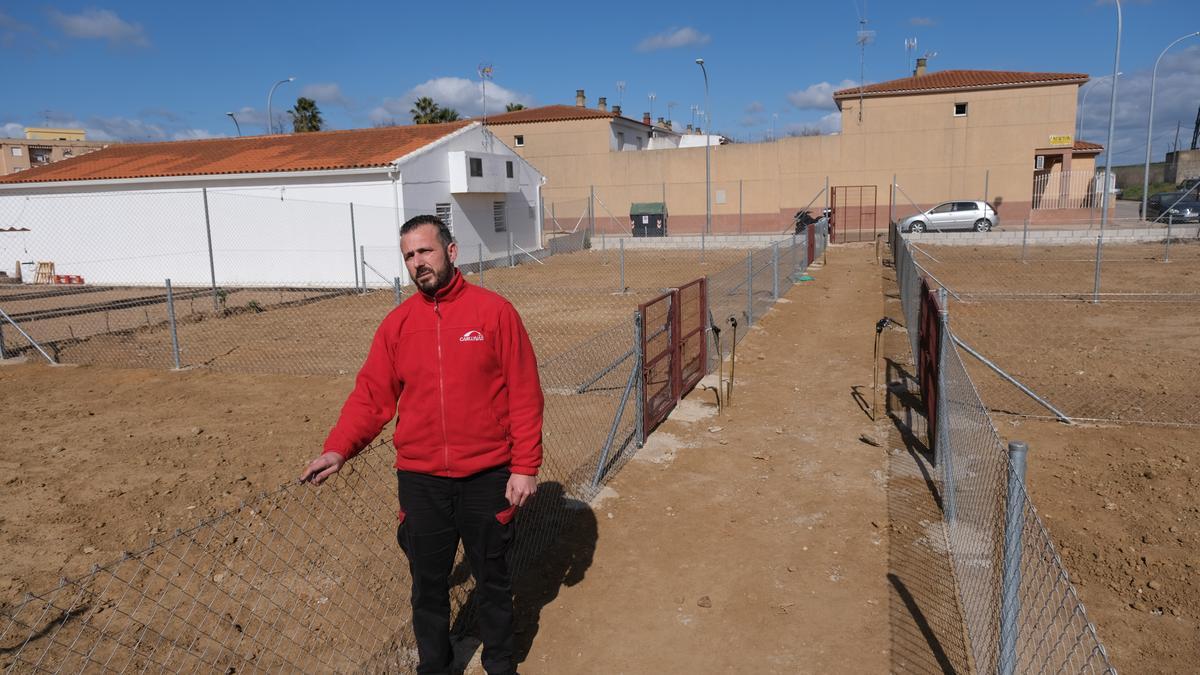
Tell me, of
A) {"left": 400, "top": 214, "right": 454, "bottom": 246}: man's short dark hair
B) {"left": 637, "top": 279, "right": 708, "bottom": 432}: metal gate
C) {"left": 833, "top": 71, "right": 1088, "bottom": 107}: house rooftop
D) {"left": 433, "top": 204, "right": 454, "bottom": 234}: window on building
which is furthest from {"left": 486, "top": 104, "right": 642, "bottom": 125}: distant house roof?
{"left": 400, "top": 214, "right": 454, "bottom": 246}: man's short dark hair

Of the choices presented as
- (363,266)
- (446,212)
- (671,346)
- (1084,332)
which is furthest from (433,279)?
(446,212)

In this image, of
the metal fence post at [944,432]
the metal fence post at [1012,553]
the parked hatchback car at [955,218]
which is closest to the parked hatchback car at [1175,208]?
the parked hatchback car at [955,218]

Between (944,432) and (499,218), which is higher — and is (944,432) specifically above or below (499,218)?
below

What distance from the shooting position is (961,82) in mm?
37375

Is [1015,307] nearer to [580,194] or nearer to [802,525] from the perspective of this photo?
[802,525]

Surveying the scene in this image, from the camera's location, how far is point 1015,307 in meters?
14.0

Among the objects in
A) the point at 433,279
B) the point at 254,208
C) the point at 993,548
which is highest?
the point at 254,208

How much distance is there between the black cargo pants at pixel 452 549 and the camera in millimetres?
3176

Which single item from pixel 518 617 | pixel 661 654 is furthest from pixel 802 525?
pixel 518 617

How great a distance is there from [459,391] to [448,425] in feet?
0.48

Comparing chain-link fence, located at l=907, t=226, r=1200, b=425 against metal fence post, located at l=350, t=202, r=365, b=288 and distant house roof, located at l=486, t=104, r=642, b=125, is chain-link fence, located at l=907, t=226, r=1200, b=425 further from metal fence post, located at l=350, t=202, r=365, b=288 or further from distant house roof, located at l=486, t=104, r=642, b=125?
distant house roof, located at l=486, t=104, r=642, b=125

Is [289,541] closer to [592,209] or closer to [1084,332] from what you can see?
[1084,332]

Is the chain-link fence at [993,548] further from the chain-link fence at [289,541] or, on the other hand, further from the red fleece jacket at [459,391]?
the chain-link fence at [289,541]

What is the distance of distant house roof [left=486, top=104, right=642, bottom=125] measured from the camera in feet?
140
